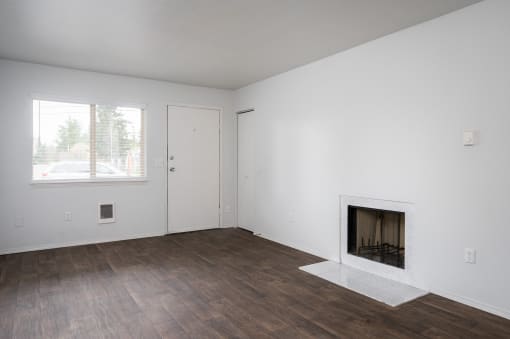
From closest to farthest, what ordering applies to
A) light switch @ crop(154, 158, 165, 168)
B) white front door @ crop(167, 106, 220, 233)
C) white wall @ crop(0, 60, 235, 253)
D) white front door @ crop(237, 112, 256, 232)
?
white wall @ crop(0, 60, 235, 253), light switch @ crop(154, 158, 165, 168), white front door @ crop(167, 106, 220, 233), white front door @ crop(237, 112, 256, 232)

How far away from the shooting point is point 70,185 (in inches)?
183

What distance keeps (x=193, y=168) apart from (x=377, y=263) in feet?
10.8

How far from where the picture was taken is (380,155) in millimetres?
3479

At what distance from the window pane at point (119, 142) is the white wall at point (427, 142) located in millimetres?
2458

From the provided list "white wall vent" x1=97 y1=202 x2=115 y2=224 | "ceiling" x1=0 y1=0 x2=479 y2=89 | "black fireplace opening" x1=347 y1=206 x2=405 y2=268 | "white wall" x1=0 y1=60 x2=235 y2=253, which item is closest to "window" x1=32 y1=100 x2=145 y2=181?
"white wall" x1=0 y1=60 x2=235 y2=253

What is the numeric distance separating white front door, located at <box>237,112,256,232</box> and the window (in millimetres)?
1648

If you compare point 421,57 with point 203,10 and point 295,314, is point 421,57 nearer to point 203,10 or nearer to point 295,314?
point 203,10

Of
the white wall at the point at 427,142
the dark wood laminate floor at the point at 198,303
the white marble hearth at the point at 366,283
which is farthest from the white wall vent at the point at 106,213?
the white marble hearth at the point at 366,283

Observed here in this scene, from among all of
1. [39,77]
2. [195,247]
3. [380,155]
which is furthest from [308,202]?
[39,77]

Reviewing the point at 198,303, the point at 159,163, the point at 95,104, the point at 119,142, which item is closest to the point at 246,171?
the point at 159,163

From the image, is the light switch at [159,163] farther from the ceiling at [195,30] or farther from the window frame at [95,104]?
the ceiling at [195,30]

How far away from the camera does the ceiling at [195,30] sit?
274 centimetres

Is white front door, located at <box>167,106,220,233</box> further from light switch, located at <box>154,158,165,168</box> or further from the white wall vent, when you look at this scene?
the white wall vent

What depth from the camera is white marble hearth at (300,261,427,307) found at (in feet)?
9.66
